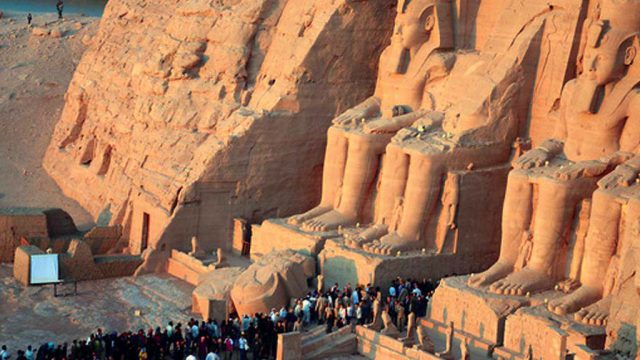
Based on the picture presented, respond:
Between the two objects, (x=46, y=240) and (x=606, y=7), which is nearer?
(x=606, y=7)

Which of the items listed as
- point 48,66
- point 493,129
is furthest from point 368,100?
point 48,66

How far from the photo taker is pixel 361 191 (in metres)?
27.2

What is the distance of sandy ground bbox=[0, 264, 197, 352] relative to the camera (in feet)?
80.9

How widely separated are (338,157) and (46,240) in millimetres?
6120

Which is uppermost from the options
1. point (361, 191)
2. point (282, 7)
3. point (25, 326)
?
point (282, 7)

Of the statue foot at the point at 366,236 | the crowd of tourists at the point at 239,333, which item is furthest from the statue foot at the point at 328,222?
the crowd of tourists at the point at 239,333

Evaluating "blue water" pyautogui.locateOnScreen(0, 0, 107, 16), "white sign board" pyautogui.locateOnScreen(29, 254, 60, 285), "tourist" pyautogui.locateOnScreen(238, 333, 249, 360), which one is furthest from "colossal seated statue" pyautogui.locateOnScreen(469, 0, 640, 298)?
"blue water" pyautogui.locateOnScreen(0, 0, 107, 16)

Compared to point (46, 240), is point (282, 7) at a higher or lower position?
higher

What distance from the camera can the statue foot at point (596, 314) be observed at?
21656 millimetres

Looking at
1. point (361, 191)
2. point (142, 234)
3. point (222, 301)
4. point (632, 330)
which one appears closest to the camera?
point (632, 330)

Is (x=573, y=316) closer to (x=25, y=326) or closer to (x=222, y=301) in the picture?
(x=222, y=301)

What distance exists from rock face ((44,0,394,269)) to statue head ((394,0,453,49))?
5.69 ft

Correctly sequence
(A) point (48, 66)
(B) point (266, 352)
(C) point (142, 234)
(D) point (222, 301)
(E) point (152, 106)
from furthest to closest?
1. (A) point (48, 66)
2. (E) point (152, 106)
3. (C) point (142, 234)
4. (D) point (222, 301)
5. (B) point (266, 352)

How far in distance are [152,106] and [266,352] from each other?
388 inches
